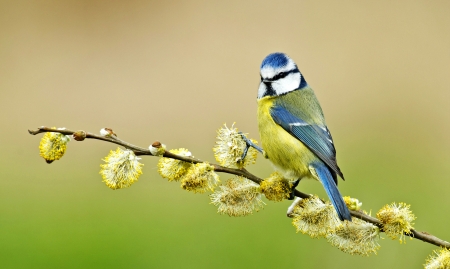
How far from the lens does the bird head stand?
210 cm

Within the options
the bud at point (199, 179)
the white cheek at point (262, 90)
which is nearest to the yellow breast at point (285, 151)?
the white cheek at point (262, 90)

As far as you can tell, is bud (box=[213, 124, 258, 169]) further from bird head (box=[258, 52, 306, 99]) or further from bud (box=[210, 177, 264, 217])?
bird head (box=[258, 52, 306, 99])

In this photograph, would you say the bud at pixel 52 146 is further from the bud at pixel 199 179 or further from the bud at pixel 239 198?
the bud at pixel 239 198

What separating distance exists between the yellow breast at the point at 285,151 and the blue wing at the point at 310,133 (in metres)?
0.02

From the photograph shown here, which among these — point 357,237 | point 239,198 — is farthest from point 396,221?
point 239,198

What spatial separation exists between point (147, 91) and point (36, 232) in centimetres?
227

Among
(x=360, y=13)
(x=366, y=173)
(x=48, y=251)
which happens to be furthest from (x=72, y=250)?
(x=360, y=13)

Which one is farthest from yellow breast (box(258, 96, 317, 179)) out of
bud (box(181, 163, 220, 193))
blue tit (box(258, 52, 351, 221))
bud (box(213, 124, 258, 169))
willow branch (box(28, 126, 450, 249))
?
bud (box(181, 163, 220, 193))

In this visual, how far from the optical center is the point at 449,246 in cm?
135

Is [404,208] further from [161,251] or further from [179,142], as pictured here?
[179,142]

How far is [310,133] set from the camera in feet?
6.85

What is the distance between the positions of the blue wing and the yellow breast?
2 cm

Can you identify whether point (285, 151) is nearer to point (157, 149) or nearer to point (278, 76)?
point (278, 76)

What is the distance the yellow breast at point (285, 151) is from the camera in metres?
1.97
